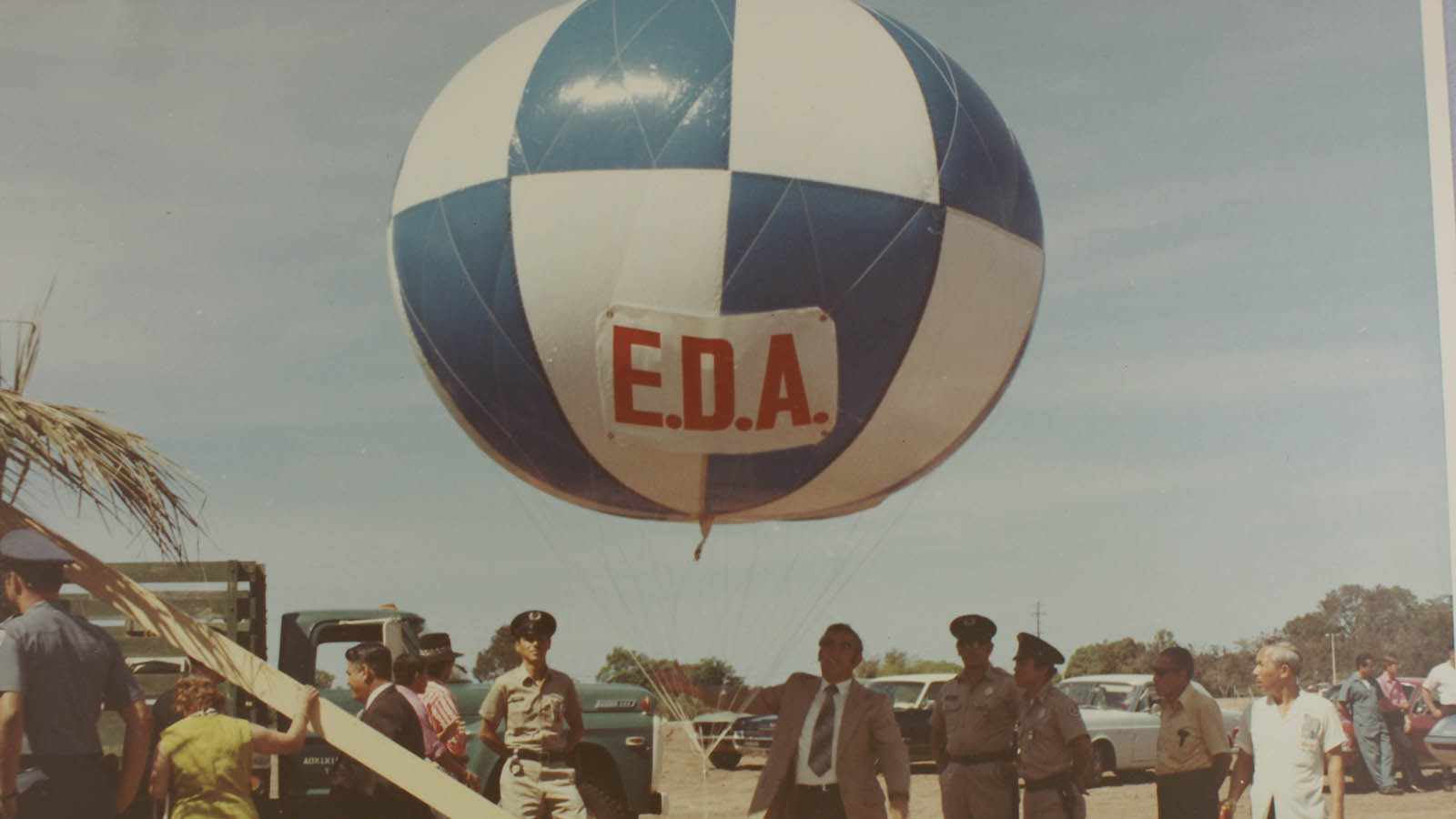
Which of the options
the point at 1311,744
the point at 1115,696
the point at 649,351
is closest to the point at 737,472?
the point at 649,351

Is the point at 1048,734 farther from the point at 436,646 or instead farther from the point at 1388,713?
the point at 1388,713

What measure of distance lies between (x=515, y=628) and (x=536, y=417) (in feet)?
3.93

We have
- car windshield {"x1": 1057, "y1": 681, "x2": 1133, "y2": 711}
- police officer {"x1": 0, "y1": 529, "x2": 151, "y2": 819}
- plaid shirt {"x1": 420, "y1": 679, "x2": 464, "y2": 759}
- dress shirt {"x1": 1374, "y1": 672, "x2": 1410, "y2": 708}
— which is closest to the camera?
police officer {"x1": 0, "y1": 529, "x2": 151, "y2": 819}

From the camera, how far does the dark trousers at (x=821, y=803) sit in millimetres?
6578

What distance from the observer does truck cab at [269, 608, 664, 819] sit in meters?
9.89

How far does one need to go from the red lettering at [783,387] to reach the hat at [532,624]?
1667mm

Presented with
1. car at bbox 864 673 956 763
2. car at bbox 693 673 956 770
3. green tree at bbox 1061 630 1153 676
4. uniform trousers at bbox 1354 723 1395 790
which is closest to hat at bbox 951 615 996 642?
car at bbox 864 673 956 763

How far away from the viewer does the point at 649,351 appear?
6.15 meters

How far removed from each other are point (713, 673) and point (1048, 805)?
73.7 inches

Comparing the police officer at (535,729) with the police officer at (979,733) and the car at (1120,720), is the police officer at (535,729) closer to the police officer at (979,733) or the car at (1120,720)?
the police officer at (979,733)

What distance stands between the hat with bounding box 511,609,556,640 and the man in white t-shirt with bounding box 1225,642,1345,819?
359 cm

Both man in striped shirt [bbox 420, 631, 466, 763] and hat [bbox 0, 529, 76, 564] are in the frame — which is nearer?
hat [bbox 0, 529, 76, 564]

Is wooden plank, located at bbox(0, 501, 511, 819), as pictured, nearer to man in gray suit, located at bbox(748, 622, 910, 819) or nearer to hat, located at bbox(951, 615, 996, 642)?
man in gray suit, located at bbox(748, 622, 910, 819)

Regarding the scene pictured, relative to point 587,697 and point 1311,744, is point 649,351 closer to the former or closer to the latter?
point 1311,744
